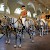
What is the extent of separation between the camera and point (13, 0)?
1413 centimetres

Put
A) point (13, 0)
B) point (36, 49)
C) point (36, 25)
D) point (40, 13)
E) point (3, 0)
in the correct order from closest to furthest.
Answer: point (36, 49), point (3, 0), point (13, 0), point (36, 25), point (40, 13)

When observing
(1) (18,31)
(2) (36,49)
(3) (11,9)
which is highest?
(3) (11,9)

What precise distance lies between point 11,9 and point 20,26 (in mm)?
5919

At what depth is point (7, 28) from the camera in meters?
10.1

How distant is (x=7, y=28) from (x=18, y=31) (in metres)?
0.72

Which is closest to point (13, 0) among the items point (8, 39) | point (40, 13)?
point (8, 39)

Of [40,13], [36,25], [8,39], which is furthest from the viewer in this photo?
[40,13]

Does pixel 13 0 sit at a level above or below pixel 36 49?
above

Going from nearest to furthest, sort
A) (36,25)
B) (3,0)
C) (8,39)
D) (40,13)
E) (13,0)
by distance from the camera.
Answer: (8,39) → (3,0) → (13,0) → (36,25) → (40,13)

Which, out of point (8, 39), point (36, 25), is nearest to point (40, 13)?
point (36, 25)

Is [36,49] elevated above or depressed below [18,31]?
below

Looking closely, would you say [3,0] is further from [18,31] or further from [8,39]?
[18,31]

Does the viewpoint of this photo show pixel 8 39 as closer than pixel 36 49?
No

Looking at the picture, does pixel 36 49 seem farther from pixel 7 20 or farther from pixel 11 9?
pixel 11 9
